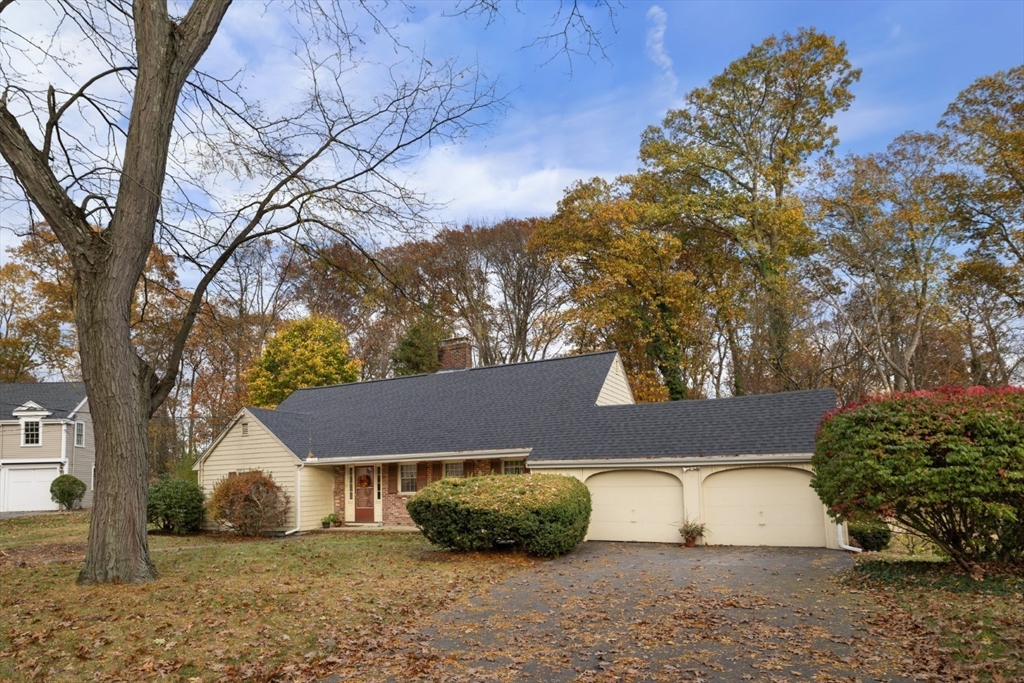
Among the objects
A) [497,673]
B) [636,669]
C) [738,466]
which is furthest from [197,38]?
[738,466]

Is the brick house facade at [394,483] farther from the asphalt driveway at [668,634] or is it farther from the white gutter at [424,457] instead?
the asphalt driveway at [668,634]

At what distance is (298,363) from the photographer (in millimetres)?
33375

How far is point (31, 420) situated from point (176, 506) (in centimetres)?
1828

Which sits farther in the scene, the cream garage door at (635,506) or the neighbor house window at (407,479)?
the neighbor house window at (407,479)

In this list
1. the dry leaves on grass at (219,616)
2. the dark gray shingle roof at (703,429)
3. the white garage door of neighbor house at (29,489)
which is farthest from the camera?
the white garage door of neighbor house at (29,489)

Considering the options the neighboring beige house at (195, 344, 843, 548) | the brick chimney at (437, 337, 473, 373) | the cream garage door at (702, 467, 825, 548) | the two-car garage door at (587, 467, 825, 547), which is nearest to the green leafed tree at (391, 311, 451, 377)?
the brick chimney at (437, 337, 473, 373)

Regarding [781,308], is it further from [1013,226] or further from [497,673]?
[497,673]

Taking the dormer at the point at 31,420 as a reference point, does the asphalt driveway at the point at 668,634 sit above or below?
below

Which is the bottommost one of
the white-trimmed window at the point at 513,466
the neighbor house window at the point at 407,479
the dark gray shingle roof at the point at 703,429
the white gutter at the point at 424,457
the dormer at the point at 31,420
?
the neighbor house window at the point at 407,479

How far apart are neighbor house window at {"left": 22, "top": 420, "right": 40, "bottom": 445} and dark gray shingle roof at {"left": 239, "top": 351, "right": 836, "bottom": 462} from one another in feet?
52.2

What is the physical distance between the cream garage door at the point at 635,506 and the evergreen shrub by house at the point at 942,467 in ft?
21.2

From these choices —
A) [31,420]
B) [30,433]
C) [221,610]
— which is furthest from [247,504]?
[30,433]

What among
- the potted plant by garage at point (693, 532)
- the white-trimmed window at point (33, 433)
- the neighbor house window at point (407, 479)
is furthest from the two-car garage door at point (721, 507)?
the white-trimmed window at point (33, 433)

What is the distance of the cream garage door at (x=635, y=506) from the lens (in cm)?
1688
